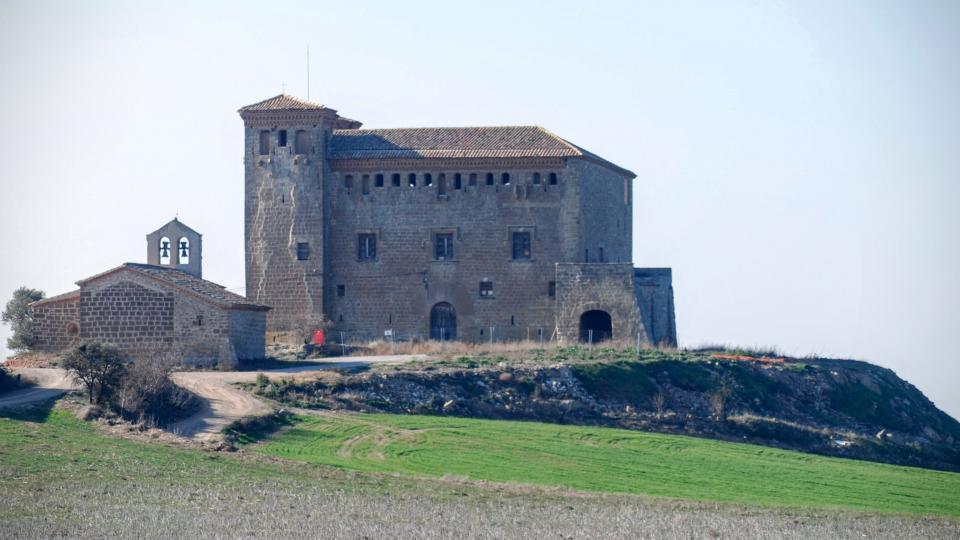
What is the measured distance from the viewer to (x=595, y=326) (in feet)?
188

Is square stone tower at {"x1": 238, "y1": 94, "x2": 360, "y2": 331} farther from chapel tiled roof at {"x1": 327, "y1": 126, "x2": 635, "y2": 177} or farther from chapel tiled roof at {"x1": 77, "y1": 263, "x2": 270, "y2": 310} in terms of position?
chapel tiled roof at {"x1": 77, "y1": 263, "x2": 270, "y2": 310}

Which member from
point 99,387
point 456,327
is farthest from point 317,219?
point 99,387

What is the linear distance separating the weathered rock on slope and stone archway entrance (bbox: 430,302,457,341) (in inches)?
374

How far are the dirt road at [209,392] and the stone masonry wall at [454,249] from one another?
28.7ft

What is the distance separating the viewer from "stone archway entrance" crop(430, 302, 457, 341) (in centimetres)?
5881

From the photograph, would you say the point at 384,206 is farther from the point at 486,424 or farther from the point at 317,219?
the point at 486,424

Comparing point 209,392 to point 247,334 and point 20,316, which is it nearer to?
point 247,334

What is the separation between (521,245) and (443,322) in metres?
3.99

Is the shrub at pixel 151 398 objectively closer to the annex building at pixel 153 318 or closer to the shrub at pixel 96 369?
the shrub at pixel 96 369

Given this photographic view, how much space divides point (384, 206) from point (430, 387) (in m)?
15.0

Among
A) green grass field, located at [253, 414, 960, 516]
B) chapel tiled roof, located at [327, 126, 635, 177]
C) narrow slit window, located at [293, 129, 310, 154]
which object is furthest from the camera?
narrow slit window, located at [293, 129, 310, 154]

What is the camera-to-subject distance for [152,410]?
39438 mm

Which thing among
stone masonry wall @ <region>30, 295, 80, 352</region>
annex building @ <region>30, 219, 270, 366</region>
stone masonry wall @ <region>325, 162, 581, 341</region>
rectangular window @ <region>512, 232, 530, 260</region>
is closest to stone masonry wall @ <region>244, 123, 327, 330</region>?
stone masonry wall @ <region>325, 162, 581, 341</region>

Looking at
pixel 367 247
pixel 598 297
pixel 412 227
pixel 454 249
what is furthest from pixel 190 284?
pixel 598 297
